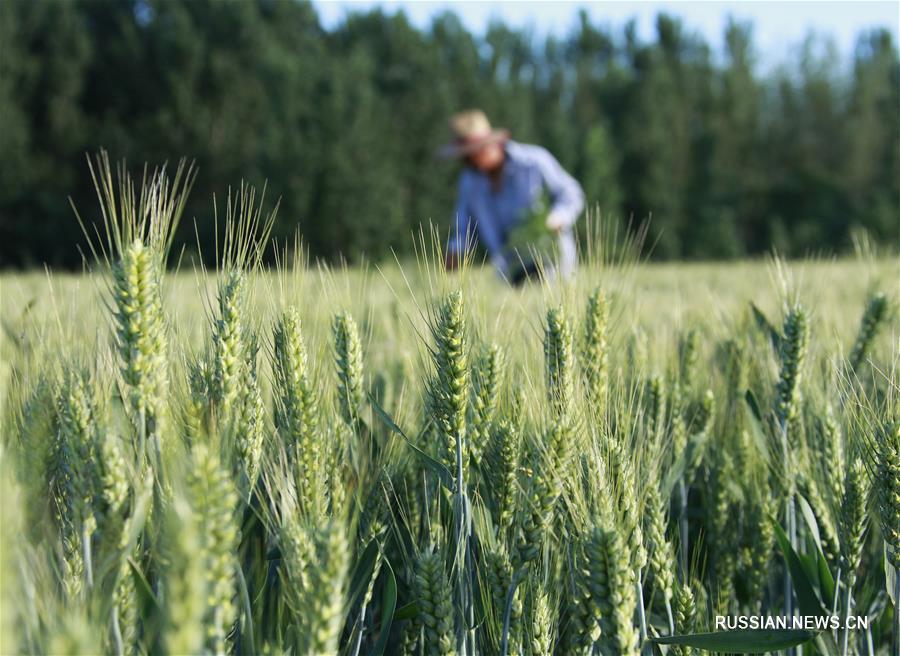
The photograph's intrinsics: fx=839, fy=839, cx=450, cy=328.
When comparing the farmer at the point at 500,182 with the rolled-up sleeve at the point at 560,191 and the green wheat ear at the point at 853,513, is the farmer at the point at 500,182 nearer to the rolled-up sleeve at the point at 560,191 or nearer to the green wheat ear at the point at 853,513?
the rolled-up sleeve at the point at 560,191

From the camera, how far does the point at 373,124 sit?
18.1 meters

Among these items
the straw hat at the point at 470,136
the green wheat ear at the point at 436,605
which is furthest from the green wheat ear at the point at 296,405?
the straw hat at the point at 470,136

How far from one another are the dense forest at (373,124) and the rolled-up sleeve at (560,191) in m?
9.15

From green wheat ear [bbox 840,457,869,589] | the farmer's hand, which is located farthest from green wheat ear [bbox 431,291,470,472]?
the farmer's hand

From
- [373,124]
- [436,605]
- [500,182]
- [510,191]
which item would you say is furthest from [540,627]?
[373,124]

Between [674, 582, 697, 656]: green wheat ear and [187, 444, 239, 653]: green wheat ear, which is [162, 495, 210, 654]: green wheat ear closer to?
[187, 444, 239, 653]: green wheat ear

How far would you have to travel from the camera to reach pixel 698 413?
1.57 meters

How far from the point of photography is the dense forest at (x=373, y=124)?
17.2 metres

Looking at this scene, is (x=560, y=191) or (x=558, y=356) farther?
(x=560, y=191)

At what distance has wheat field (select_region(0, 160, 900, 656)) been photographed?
831 mm

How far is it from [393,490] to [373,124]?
58.1ft

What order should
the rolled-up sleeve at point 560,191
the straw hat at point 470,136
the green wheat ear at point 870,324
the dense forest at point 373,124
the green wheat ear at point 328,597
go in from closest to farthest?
the green wheat ear at point 328,597
the green wheat ear at point 870,324
the rolled-up sleeve at point 560,191
the straw hat at point 470,136
the dense forest at point 373,124

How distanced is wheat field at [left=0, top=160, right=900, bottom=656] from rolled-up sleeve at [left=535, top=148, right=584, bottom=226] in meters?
3.13

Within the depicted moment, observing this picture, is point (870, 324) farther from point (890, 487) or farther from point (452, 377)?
point (452, 377)
